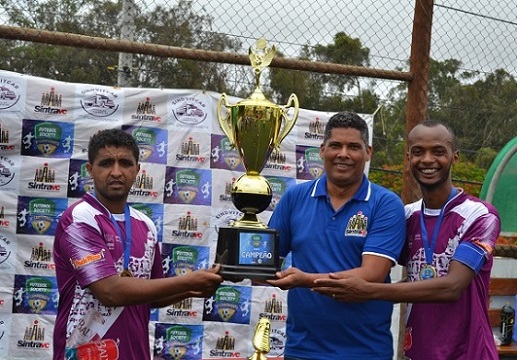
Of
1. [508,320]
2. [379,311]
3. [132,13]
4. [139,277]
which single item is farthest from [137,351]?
[508,320]

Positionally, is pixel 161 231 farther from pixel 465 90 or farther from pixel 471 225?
pixel 465 90

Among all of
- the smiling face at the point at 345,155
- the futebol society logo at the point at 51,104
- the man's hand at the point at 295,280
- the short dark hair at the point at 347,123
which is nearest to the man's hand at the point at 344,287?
the man's hand at the point at 295,280

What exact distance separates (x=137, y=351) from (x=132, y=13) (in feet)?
9.28

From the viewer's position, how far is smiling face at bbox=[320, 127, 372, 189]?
3266 mm

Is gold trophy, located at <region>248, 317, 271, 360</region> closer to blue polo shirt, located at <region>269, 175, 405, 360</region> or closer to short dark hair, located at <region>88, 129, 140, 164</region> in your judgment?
blue polo shirt, located at <region>269, 175, 405, 360</region>

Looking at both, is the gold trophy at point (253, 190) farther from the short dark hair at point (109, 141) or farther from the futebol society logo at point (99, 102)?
the futebol society logo at point (99, 102)

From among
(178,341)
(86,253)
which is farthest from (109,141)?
(178,341)

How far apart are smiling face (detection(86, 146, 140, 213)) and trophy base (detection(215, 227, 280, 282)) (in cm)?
46

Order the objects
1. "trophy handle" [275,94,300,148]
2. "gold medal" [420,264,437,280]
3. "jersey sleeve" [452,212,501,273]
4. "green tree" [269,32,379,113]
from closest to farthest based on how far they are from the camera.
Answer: "jersey sleeve" [452,212,501,273]
"gold medal" [420,264,437,280]
"trophy handle" [275,94,300,148]
"green tree" [269,32,379,113]

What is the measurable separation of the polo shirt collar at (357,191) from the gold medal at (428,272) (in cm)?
38

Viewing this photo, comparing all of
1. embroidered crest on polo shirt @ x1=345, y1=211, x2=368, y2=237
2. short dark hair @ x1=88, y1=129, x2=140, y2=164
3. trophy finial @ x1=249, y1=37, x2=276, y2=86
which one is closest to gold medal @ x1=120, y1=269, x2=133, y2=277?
short dark hair @ x1=88, y1=129, x2=140, y2=164

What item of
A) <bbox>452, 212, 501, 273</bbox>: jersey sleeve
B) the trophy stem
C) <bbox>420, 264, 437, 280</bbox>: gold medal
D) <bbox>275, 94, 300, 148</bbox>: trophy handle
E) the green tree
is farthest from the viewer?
the green tree

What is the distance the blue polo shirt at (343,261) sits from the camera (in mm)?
3193

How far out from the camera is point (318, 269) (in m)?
3.23
